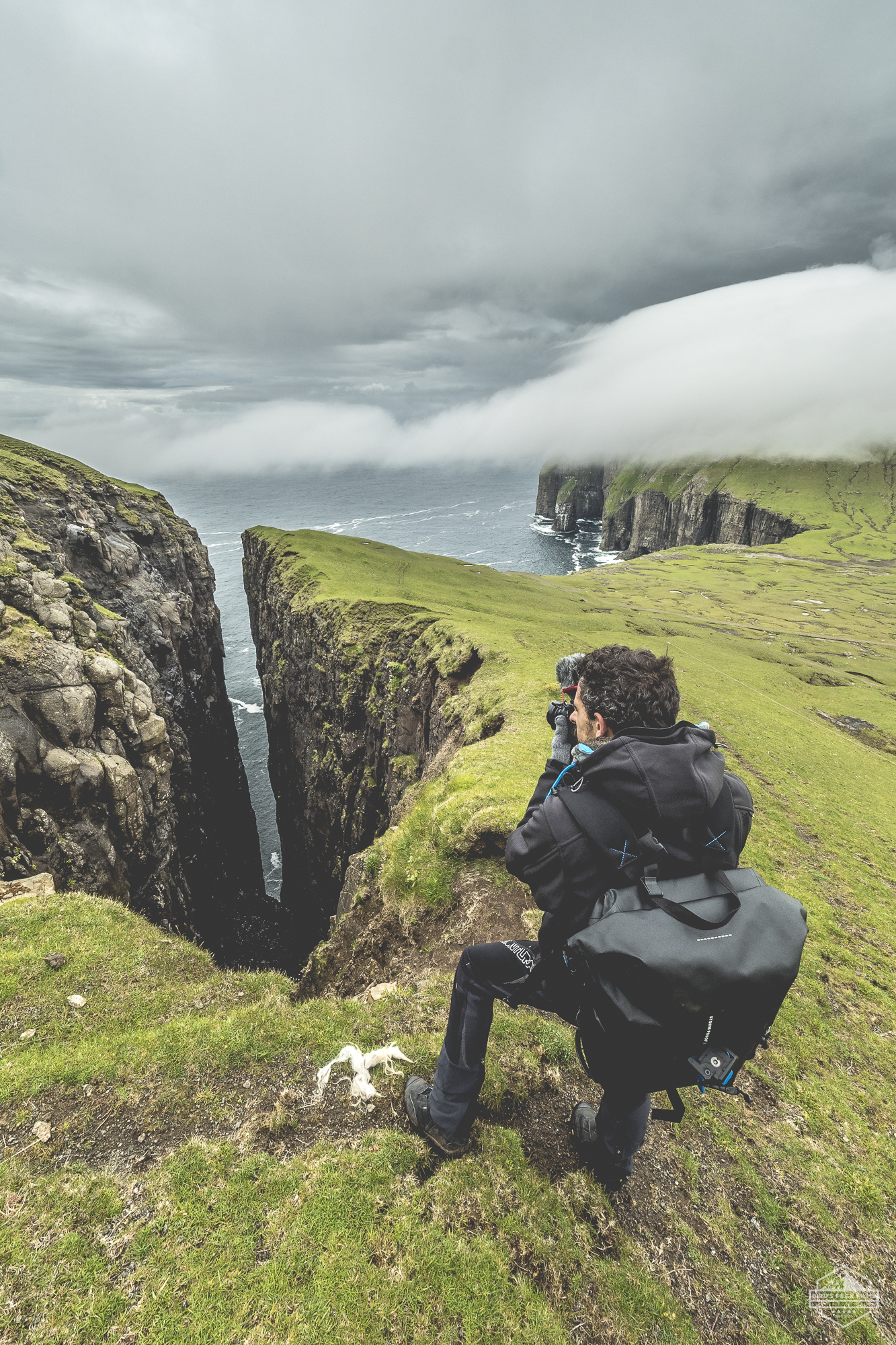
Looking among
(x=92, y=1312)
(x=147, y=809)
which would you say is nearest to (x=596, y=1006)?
(x=92, y=1312)

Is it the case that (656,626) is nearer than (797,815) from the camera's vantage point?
No

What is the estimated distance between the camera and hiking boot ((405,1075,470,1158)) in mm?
6531

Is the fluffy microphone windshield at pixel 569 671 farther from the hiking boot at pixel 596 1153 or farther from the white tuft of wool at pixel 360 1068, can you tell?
the white tuft of wool at pixel 360 1068

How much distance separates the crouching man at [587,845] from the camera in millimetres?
4445

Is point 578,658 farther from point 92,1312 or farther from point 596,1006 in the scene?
point 92,1312

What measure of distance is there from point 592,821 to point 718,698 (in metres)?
38.2

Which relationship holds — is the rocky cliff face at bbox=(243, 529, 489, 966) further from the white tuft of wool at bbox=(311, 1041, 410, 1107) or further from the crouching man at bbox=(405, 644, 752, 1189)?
the crouching man at bbox=(405, 644, 752, 1189)

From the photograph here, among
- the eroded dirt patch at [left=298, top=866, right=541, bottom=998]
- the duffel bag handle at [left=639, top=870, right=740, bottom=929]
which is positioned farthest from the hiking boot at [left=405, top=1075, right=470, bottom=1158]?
the duffel bag handle at [left=639, top=870, right=740, bottom=929]

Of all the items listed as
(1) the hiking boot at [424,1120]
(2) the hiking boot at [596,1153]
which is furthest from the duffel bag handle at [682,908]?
(1) the hiking boot at [424,1120]

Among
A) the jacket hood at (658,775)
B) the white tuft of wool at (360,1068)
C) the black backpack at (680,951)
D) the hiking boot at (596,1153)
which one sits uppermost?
the jacket hood at (658,775)

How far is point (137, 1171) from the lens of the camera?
6645 mm
